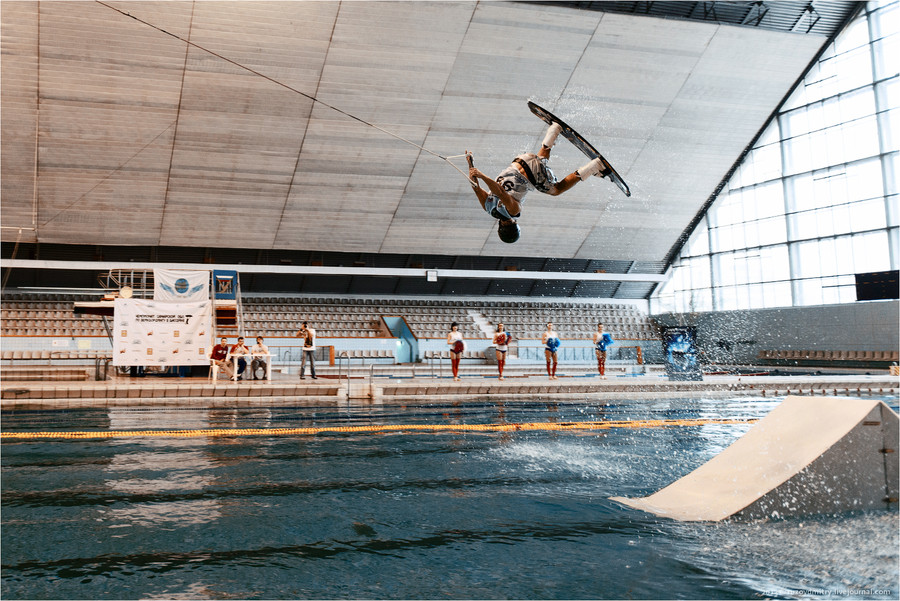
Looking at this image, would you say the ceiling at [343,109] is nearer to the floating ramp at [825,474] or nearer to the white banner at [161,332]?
the white banner at [161,332]

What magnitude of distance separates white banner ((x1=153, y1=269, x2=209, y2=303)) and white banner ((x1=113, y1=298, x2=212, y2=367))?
39 cm

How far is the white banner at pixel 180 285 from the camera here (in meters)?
13.2

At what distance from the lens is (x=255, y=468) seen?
496 centimetres

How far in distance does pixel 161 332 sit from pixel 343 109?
332 inches

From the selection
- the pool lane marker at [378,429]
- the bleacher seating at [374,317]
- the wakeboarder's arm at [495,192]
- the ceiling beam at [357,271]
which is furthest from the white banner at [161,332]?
the wakeboarder's arm at [495,192]

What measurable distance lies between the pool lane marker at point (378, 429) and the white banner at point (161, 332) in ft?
20.4

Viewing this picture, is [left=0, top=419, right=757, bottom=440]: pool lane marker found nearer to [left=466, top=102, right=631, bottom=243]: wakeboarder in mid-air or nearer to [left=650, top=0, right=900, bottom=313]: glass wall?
[left=466, top=102, right=631, bottom=243]: wakeboarder in mid-air

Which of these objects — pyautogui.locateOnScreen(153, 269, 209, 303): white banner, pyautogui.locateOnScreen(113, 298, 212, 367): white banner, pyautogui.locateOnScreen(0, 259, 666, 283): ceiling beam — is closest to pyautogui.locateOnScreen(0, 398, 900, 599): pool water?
pyautogui.locateOnScreen(113, 298, 212, 367): white banner

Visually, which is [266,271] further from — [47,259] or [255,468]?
[255,468]

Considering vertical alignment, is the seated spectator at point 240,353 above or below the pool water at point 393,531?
above

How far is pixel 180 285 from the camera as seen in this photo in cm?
1337

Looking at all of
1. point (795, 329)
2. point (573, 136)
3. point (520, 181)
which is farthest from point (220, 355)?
point (795, 329)

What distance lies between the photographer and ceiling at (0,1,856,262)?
51.6ft

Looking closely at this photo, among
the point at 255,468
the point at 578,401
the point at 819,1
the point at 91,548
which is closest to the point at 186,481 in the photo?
the point at 255,468
